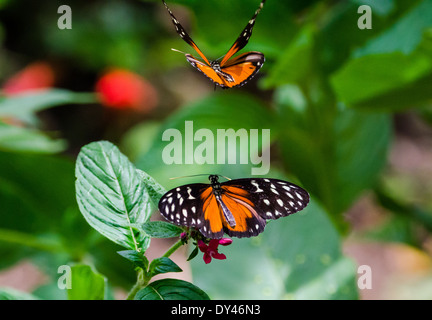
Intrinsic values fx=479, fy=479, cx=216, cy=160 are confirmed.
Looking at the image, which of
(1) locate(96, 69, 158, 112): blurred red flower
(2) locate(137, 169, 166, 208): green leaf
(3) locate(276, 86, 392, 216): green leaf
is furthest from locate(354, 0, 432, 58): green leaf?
(1) locate(96, 69, 158, 112): blurred red flower

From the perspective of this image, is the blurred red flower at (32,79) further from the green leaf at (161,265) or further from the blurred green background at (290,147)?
the green leaf at (161,265)

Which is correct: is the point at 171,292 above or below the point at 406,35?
below

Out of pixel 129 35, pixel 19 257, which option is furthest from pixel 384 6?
pixel 129 35

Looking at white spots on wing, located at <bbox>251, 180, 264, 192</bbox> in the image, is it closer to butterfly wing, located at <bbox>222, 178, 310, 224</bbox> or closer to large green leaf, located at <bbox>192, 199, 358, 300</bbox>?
butterfly wing, located at <bbox>222, 178, 310, 224</bbox>

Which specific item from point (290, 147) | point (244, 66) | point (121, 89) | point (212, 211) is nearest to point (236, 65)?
point (244, 66)

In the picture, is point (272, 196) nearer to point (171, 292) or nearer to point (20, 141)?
point (171, 292)

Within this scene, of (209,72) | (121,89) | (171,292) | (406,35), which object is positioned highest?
(121,89)

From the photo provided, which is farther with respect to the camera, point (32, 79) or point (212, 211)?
point (32, 79)
